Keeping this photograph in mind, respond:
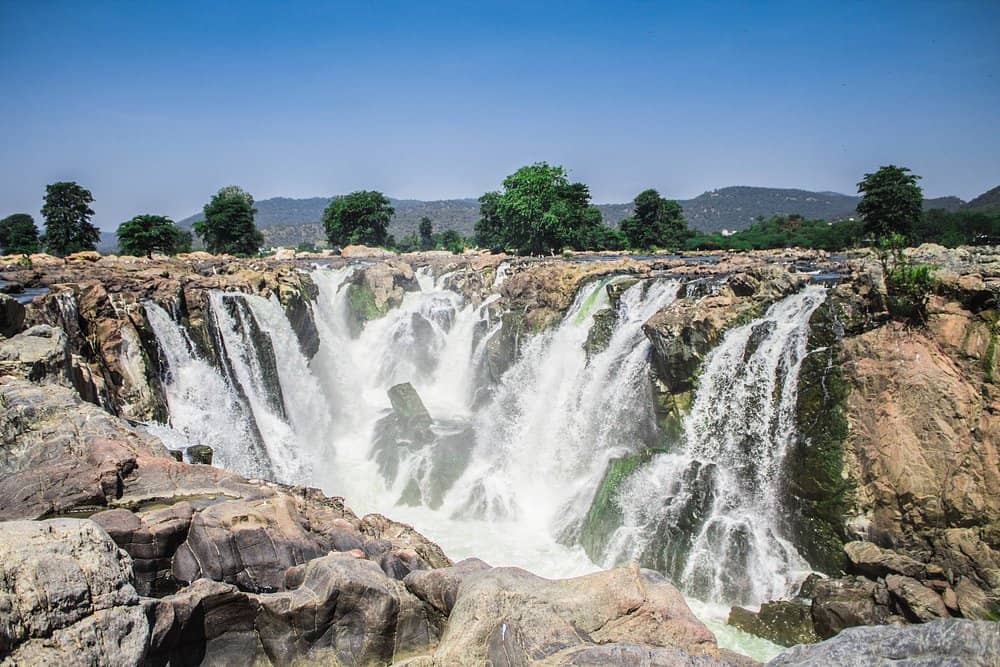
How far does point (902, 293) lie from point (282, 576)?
13875 millimetres

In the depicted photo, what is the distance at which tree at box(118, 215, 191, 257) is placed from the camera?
56.7 metres

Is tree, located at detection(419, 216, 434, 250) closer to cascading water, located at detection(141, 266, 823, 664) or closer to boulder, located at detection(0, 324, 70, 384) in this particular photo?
cascading water, located at detection(141, 266, 823, 664)

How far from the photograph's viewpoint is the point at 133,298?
18.0 metres

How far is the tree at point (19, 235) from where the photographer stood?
205 feet

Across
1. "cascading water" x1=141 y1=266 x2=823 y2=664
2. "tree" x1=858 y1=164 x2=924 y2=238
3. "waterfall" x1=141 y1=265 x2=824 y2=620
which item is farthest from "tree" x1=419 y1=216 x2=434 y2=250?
"waterfall" x1=141 y1=265 x2=824 y2=620

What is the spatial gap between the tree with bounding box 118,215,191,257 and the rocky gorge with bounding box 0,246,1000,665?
30931 mm

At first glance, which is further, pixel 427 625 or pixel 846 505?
pixel 846 505

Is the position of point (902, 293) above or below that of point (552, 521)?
above

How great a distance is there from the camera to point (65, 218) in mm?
59719

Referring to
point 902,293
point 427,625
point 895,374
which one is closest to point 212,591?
point 427,625

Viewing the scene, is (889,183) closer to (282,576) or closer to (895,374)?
(895,374)

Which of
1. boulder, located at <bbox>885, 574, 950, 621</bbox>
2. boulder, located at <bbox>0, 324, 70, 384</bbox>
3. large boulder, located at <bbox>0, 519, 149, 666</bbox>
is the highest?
boulder, located at <bbox>0, 324, 70, 384</bbox>

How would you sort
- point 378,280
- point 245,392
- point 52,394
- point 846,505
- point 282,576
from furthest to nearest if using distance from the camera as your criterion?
1. point 378,280
2. point 245,392
3. point 846,505
4. point 52,394
5. point 282,576

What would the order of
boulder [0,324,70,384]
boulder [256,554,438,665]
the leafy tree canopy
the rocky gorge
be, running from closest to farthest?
the rocky gorge < boulder [256,554,438,665] < boulder [0,324,70,384] < the leafy tree canopy
